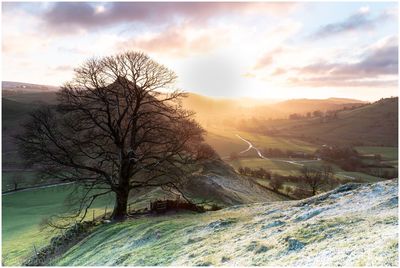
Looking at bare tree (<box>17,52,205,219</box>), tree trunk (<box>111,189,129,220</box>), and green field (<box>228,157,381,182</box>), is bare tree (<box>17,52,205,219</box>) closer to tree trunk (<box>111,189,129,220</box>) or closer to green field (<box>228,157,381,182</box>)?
tree trunk (<box>111,189,129,220</box>)

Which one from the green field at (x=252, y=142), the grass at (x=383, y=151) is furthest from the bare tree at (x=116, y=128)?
the grass at (x=383, y=151)

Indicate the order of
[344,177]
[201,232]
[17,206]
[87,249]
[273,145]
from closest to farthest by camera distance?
[201,232] < [87,249] < [17,206] < [344,177] < [273,145]

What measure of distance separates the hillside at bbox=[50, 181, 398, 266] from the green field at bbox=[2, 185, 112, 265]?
9450 millimetres

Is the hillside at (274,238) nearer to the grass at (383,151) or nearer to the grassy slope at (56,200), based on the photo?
the grassy slope at (56,200)

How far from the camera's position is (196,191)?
166ft

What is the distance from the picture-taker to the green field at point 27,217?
3539 centimetres

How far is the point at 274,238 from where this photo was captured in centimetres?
1666

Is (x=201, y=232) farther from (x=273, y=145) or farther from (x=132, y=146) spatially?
(x=273, y=145)

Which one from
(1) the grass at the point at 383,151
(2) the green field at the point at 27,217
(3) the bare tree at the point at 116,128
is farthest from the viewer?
(1) the grass at the point at 383,151

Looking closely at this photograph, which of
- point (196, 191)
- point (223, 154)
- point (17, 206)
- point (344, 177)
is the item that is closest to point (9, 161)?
point (17, 206)

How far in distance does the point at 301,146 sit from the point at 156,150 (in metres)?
146

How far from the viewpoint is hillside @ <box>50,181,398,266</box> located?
42.9 ft

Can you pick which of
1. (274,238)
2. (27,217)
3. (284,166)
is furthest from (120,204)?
(284,166)

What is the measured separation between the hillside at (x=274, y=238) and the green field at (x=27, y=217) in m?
9.45
